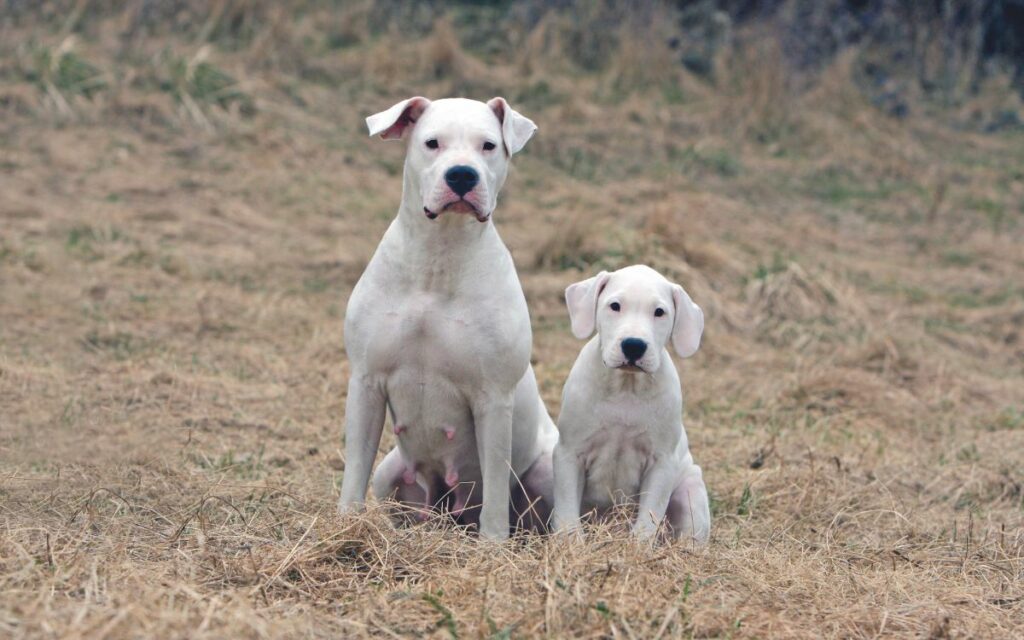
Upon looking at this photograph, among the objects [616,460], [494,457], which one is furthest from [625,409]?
[494,457]

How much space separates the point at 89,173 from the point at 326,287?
118 inches

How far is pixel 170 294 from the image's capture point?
880cm

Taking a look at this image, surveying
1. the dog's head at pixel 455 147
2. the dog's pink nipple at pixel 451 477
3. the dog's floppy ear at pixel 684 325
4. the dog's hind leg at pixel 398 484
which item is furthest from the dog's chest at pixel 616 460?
the dog's head at pixel 455 147

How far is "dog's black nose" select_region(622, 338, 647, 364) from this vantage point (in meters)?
4.53

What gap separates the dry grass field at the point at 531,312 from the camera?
12.8ft

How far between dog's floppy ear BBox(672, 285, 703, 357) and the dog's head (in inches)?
32.8

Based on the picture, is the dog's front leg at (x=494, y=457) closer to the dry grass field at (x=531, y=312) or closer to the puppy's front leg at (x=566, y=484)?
the puppy's front leg at (x=566, y=484)

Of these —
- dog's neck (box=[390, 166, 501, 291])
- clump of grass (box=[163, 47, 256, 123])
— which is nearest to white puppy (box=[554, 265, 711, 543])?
dog's neck (box=[390, 166, 501, 291])

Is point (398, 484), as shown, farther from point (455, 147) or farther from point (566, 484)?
point (455, 147)

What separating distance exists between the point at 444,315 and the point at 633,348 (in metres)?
0.69

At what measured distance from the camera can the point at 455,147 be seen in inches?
175

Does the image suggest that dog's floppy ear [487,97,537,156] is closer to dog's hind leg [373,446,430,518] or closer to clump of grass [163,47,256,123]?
dog's hind leg [373,446,430,518]

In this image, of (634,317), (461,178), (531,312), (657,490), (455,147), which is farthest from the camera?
(531,312)

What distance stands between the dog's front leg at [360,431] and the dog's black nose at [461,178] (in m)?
0.80
